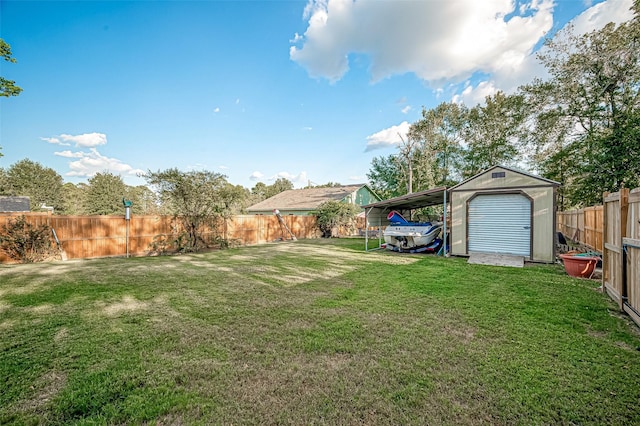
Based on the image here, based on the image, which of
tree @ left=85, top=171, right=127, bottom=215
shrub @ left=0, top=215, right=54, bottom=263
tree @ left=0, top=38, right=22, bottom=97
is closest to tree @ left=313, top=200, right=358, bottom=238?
shrub @ left=0, top=215, right=54, bottom=263

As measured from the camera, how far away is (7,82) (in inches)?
305

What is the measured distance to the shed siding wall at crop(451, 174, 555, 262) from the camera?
26.2 feet

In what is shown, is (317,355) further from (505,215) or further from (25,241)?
(25,241)

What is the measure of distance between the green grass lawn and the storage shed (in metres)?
3.12

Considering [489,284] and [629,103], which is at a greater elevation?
[629,103]

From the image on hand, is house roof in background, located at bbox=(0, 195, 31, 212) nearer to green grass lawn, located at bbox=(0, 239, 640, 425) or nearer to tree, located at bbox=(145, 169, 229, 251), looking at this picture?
tree, located at bbox=(145, 169, 229, 251)

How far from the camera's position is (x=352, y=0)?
8.76m

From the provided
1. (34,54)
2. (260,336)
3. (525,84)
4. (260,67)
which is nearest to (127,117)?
(34,54)

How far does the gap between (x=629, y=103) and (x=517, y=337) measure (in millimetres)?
15025

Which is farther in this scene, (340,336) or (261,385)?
(340,336)

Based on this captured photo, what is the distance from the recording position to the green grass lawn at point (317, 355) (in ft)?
6.40

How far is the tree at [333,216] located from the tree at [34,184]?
3010cm

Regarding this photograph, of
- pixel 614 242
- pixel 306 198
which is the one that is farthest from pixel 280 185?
pixel 614 242

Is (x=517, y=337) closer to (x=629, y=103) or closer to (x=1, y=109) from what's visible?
(x=629, y=103)
